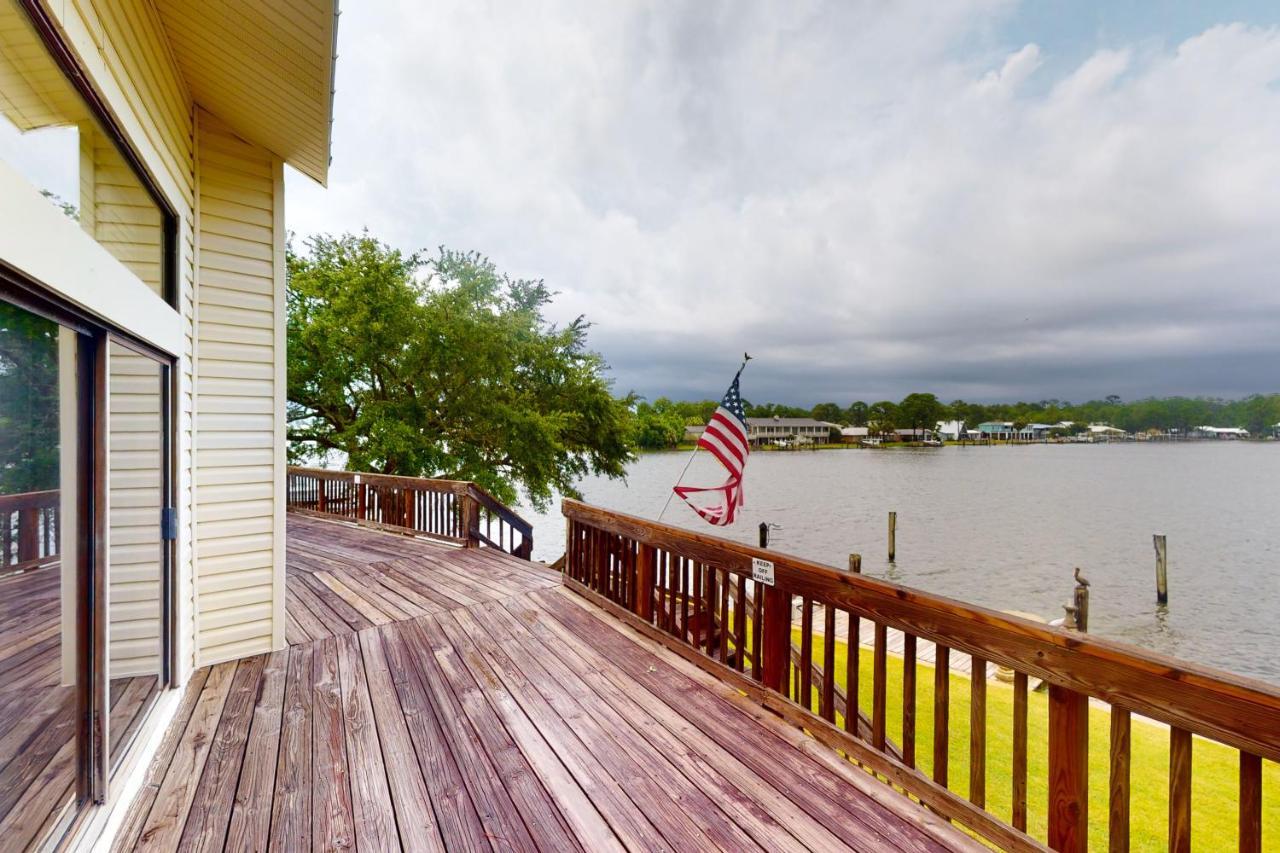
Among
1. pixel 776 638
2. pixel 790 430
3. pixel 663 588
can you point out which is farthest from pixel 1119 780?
pixel 790 430

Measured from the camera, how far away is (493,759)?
2.05 metres

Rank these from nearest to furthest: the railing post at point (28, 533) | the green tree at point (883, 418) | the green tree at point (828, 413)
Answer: the railing post at point (28, 533) < the green tree at point (883, 418) < the green tree at point (828, 413)

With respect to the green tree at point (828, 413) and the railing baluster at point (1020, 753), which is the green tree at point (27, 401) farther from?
the green tree at point (828, 413)

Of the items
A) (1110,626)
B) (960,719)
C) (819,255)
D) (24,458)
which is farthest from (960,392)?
(24,458)

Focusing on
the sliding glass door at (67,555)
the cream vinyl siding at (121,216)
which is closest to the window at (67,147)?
the cream vinyl siding at (121,216)

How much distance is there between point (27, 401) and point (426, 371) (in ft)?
35.8

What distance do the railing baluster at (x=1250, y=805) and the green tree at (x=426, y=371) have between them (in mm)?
11079

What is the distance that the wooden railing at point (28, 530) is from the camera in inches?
45.2

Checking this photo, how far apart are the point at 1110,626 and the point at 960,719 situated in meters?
8.41

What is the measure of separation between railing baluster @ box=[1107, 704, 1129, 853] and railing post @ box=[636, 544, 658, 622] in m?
2.28

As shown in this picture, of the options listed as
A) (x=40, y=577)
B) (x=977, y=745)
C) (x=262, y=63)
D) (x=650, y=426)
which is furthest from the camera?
(x=650, y=426)

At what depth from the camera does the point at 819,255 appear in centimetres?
2252

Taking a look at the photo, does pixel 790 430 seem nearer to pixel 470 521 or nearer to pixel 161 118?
pixel 470 521

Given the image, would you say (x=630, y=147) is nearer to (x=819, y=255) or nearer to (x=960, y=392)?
(x=819, y=255)
